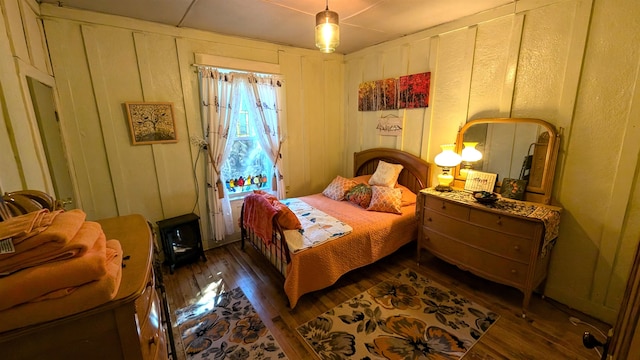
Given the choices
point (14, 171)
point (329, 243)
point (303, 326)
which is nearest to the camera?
point (14, 171)

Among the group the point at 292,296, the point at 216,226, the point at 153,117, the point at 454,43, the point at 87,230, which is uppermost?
the point at 454,43

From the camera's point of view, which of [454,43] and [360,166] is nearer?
[454,43]

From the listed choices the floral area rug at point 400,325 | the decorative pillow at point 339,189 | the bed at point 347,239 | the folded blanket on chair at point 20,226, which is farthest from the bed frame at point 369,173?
the folded blanket on chair at point 20,226

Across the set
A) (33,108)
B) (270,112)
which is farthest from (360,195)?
(33,108)

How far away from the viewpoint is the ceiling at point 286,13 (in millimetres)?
2291

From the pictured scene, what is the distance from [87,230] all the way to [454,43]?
11.2ft

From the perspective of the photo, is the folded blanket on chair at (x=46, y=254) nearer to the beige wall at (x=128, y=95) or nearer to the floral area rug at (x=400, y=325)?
the floral area rug at (x=400, y=325)

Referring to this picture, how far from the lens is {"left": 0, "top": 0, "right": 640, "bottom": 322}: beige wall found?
1.91 metres

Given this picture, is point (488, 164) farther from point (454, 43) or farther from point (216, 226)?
point (216, 226)

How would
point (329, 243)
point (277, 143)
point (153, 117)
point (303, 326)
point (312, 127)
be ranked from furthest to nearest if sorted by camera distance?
point (312, 127)
point (277, 143)
point (153, 117)
point (329, 243)
point (303, 326)

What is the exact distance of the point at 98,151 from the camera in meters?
2.62

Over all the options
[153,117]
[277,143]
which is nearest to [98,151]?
[153,117]

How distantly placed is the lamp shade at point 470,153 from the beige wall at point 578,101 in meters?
Result: 0.30

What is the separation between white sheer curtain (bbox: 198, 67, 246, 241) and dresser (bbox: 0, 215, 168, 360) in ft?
7.75
